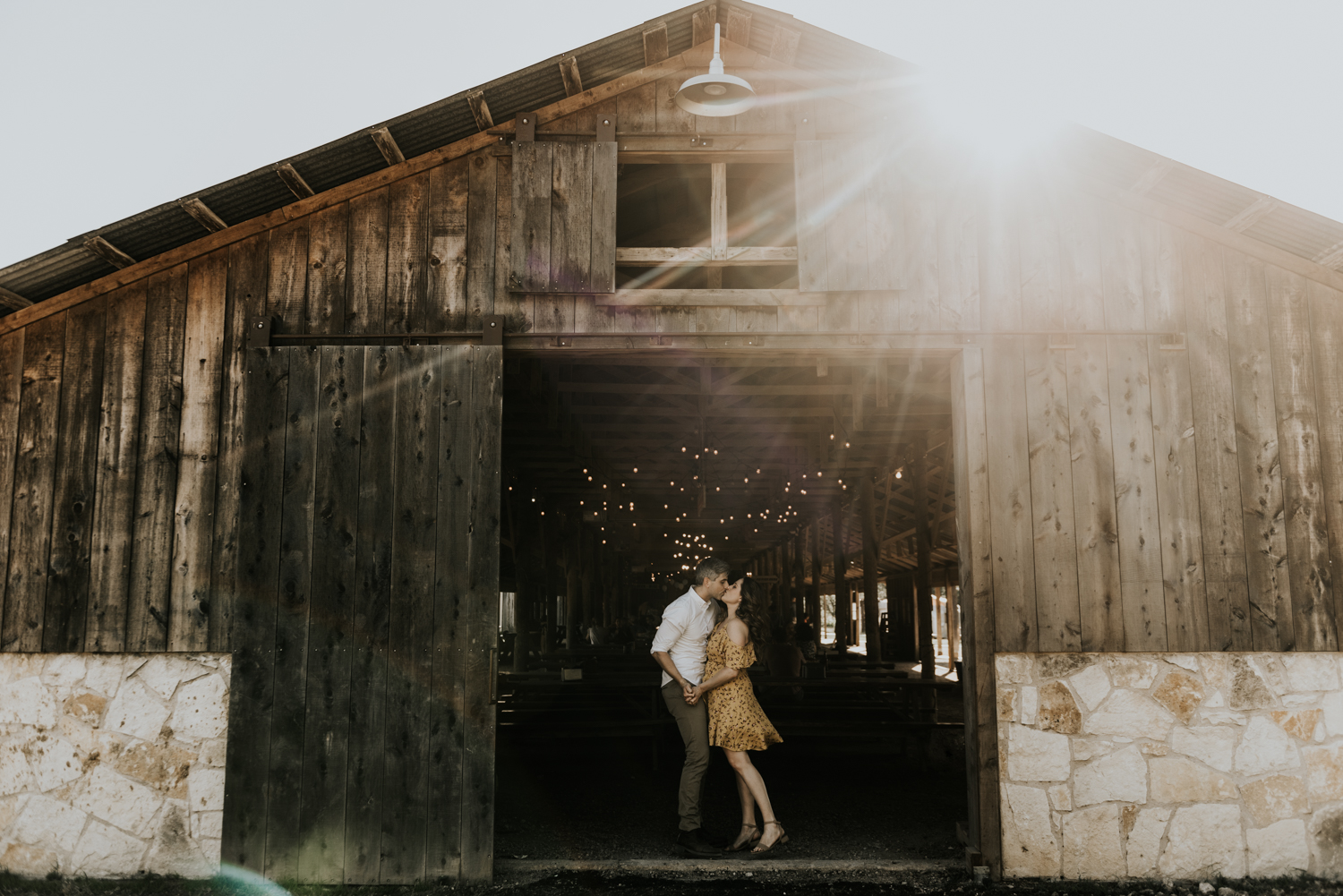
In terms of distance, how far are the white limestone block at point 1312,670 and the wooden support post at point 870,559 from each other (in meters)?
10.3

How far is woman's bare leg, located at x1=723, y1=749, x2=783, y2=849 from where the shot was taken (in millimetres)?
5363

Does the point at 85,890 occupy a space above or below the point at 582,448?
below

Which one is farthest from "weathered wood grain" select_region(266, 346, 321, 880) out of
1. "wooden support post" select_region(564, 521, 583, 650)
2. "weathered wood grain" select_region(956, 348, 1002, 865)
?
"wooden support post" select_region(564, 521, 583, 650)

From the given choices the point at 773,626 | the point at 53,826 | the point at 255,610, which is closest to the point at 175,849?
the point at 53,826

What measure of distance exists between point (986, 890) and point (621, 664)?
28.1 feet

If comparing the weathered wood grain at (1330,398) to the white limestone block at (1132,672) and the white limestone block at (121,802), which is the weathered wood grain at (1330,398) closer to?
the white limestone block at (1132,672)

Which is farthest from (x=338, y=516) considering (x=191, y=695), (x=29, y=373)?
(x=29, y=373)

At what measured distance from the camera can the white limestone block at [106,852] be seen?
189 inches

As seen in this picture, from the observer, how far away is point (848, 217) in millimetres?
5289

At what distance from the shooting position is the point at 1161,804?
16.0 feet

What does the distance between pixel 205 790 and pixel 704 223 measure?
5769mm

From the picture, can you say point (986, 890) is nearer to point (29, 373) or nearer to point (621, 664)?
point (29, 373)

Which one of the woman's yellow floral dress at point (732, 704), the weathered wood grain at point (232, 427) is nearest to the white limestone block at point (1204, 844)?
the woman's yellow floral dress at point (732, 704)

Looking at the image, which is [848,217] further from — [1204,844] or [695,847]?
[1204,844]
